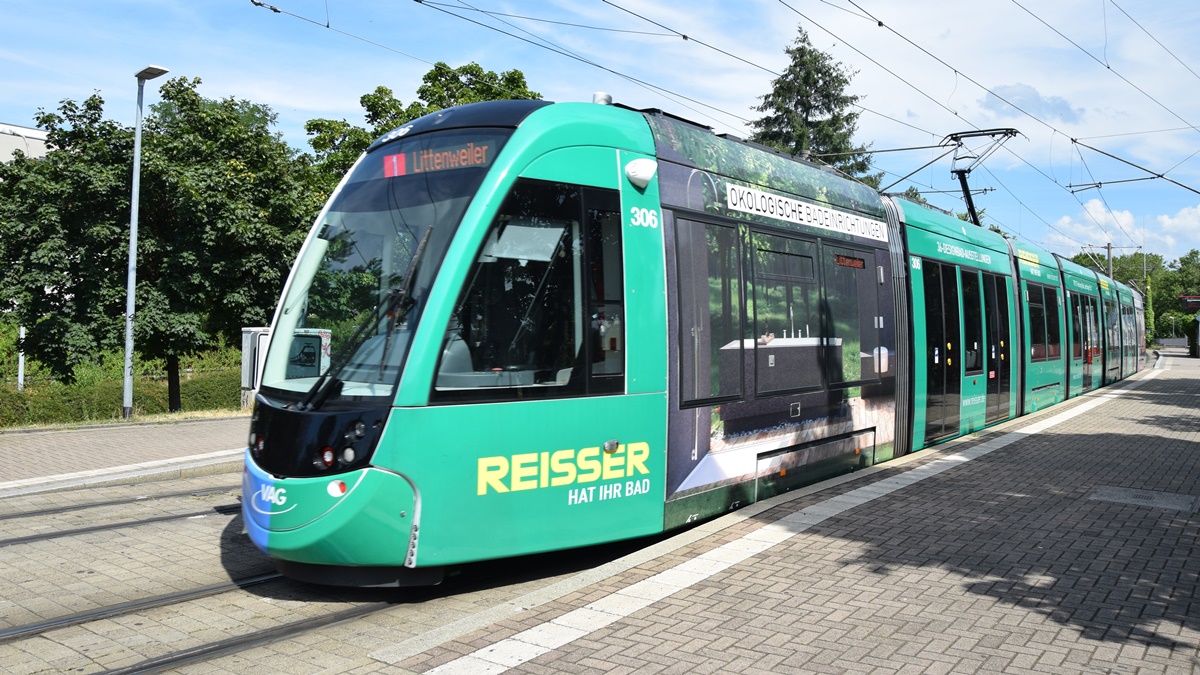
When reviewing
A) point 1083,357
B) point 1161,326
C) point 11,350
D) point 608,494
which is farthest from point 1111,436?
point 1161,326

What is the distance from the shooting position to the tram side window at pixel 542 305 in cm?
566

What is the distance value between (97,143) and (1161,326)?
11259 cm

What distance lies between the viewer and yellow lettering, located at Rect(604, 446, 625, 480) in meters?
6.30

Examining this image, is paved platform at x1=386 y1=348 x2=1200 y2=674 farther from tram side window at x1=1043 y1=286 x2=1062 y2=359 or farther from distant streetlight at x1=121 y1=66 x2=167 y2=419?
distant streetlight at x1=121 y1=66 x2=167 y2=419

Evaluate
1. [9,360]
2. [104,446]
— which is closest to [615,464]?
[104,446]

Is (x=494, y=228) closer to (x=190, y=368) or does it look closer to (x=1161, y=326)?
(x=190, y=368)

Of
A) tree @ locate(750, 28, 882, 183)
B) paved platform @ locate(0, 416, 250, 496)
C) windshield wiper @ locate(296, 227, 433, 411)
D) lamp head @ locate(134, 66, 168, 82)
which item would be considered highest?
tree @ locate(750, 28, 882, 183)

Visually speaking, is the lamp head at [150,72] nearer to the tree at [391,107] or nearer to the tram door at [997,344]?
the tree at [391,107]

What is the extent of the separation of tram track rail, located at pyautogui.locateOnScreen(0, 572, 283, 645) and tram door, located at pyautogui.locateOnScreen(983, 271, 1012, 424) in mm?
11708

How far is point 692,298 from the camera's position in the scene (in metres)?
7.08

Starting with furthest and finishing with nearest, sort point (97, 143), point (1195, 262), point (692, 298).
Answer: point (1195, 262) → point (97, 143) → point (692, 298)

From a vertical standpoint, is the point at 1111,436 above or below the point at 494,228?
below

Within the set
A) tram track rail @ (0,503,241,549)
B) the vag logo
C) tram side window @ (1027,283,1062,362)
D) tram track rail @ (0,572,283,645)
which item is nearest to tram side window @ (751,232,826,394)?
→ the vag logo

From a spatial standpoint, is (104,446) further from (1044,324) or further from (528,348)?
(1044,324)
